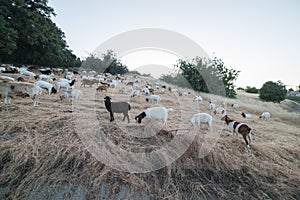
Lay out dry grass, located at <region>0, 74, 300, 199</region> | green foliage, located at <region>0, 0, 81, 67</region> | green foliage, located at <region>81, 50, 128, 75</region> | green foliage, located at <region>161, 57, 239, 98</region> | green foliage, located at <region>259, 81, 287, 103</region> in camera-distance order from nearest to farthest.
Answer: dry grass, located at <region>0, 74, 300, 199</region>, green foliage, located at <region>0, 0, 81, 67</region>, green foliage, located at <region>161, 57, 239, 98</region>, green foliage, located at <region>259, 81, 287, 103</region>, green foliage, located at <region>81, 50, 128, 75</region>

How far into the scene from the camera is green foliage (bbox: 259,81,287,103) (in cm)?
2327

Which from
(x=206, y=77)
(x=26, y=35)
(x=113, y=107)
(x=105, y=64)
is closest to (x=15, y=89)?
(x=113, y=107)

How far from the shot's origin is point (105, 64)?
2680 cm

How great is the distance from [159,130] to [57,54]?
2048cm

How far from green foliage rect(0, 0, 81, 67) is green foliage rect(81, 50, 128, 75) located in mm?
6408

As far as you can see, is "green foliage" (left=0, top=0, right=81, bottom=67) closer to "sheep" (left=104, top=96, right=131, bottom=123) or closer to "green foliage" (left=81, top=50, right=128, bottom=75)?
"green foliage" (left=81, top=50, right=128, bottom=75)

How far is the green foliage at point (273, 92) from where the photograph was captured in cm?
2327

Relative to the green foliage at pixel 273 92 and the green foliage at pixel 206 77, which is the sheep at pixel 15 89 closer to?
the green foliage at pixel 206 77

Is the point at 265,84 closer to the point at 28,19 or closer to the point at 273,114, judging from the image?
the point at 273,114

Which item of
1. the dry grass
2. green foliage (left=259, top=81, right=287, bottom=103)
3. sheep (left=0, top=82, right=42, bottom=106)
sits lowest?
the dry grass

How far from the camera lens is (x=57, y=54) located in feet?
60.8

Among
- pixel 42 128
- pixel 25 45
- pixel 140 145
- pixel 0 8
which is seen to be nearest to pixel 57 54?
pixel 25 45

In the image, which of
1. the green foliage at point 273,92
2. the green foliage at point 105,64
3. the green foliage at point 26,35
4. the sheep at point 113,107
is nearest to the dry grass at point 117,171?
the sheep at point 113,107

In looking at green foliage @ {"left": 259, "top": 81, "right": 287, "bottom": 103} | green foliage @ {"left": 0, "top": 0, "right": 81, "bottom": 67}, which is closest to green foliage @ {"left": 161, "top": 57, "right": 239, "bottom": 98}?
green foliage @ {"left": 259, "top": 81, "right": 287, "bottom": 103}
